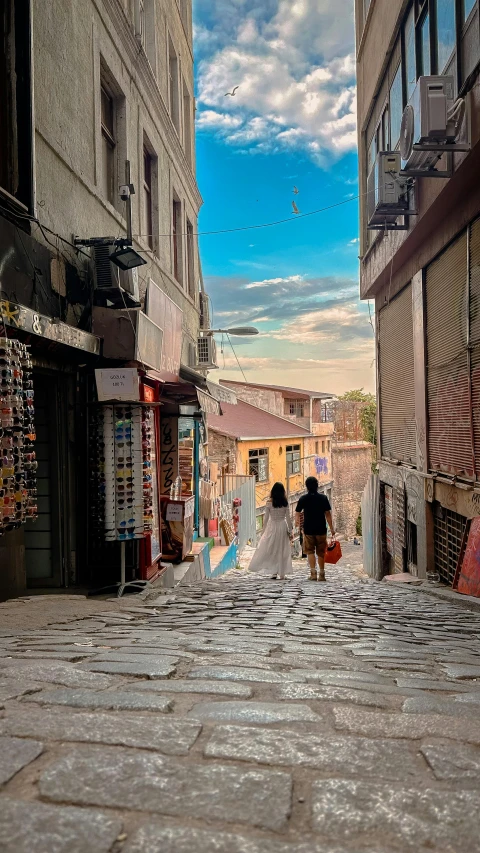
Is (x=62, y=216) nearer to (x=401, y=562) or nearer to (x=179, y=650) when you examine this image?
(x=179, y=650)

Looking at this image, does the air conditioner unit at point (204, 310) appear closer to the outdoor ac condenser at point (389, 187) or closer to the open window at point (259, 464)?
the outdoor ac condenser at point (389, 187)

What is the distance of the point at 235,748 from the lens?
7.29 feet

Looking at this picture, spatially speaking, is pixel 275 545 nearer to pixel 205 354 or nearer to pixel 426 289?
pixel 426 289

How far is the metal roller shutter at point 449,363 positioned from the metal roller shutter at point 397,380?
1.80m

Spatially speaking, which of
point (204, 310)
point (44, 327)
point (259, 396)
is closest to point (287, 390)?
point (259, 396)

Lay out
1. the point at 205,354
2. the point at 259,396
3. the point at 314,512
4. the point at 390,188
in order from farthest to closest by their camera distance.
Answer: the point at 259,396 < the point at 205,354 < the point at 314,512 < the point at 390,188

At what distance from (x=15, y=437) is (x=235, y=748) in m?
4.26

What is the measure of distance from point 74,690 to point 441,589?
24.9 feet

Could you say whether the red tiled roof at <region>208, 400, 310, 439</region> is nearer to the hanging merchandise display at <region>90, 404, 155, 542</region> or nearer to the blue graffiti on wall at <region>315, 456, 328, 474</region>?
the blue graffiti on wall at <region>315, 456, 328, 474</region>

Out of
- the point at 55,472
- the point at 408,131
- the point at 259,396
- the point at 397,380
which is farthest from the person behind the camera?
the point at 259,396

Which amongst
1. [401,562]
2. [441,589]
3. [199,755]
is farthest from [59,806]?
[401,562]

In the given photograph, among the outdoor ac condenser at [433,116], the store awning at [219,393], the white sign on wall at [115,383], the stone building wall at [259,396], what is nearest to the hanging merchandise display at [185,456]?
the store awning at [219,393]

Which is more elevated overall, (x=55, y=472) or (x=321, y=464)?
(x=55, y=472)

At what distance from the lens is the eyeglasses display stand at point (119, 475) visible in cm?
826
